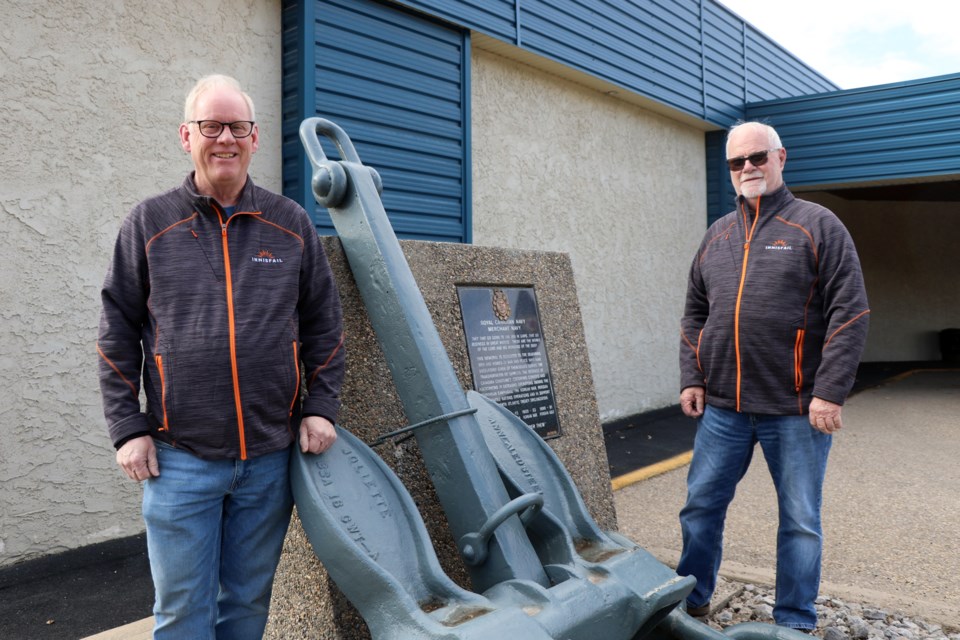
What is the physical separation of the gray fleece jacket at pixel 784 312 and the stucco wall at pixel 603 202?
3.53 metres

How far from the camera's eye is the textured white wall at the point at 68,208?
3.56 meters

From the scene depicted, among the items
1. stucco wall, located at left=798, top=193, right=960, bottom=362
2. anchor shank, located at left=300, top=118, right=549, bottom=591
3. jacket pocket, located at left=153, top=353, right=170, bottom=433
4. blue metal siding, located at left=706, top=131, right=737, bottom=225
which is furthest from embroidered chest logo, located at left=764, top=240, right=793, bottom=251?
stucco wall, located at left=798, top=193, right=960, bottom=362

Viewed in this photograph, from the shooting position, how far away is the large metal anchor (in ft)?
5.92

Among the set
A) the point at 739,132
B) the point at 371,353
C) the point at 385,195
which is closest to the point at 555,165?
the point at 385,195

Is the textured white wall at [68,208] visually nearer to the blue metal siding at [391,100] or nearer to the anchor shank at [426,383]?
the blue metal siding at [391,100]

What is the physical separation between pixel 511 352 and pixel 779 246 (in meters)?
1.08

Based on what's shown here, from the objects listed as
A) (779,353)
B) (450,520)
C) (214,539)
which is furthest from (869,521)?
(214,539)

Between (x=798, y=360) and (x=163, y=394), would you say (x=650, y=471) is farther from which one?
(x=163, y=394)

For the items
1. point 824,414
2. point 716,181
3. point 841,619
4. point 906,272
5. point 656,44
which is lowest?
point 841,619

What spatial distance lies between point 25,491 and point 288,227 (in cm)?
251

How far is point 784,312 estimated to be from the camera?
8.73ft

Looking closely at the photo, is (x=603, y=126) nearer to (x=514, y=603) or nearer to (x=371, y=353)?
(x=371, y=353)

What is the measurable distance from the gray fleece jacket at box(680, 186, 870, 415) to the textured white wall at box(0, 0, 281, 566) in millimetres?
2989

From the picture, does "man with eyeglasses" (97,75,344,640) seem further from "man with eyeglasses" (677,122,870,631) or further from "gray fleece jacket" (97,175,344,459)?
"man with eyeglasses" (677,122,870,631)
